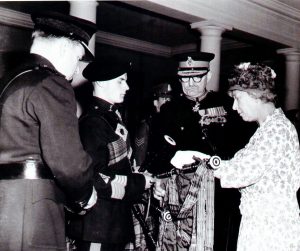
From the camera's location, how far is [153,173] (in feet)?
9.24

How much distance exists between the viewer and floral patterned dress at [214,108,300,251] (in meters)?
2.18

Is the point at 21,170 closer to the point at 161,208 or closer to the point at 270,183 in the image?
the point at 161,208

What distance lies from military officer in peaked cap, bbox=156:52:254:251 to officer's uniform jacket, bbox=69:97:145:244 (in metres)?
0.86

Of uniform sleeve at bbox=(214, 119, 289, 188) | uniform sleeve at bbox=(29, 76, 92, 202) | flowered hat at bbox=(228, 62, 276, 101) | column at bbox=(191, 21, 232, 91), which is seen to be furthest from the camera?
column at bbox=(191, 21, 232, 91)

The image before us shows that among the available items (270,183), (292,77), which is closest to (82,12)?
(270,183)

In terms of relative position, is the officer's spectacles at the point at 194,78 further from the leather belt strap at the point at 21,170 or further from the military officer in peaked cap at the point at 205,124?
the leather belt strap at the point at 21,170

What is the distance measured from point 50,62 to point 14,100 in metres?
0.25

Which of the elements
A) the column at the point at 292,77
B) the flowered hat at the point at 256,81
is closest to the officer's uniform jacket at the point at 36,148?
the flowered hat at the point at 256,81

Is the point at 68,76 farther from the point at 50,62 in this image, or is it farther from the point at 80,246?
the point at 80,246

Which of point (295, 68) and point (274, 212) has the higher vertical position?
point (295, 68)

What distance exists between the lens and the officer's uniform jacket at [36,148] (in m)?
1.75

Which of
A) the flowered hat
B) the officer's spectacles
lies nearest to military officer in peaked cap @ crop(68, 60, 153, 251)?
the flowered hat

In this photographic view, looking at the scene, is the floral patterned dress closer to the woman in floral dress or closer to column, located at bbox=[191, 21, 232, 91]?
the woman in floral dress

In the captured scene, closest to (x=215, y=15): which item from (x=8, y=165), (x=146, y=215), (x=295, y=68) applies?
(x=295, y=68)
